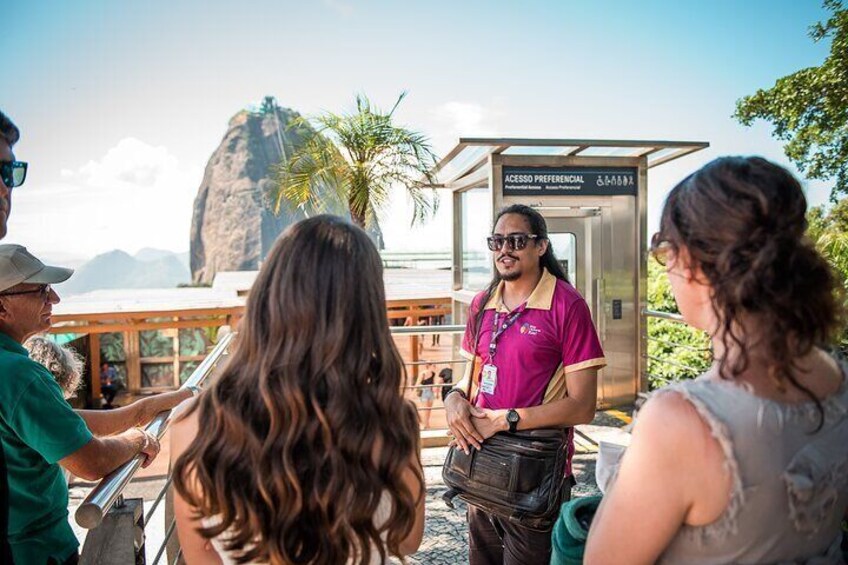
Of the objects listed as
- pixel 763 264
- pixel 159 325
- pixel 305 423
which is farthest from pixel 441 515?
pixel 159 325

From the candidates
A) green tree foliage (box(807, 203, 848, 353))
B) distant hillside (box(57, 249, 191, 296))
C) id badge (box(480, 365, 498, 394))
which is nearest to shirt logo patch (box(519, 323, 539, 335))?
id badge (box(480, 365, 498, 394))

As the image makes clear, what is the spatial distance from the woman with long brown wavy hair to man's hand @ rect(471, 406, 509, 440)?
121cm

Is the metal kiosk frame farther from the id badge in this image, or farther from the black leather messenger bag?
the black leather messenger bag

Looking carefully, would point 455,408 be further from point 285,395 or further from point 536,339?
point 285,395

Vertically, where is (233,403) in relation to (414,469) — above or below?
above

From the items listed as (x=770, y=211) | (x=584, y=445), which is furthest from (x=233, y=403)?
(x=584, y=445)

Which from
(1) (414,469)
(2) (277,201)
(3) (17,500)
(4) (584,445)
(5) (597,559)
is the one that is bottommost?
(4) (584,445)

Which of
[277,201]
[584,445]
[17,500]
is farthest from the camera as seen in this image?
[277,201]

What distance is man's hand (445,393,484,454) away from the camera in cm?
233

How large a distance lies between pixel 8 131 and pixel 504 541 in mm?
2493

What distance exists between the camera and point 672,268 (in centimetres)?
115

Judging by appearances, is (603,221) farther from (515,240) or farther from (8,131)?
(8,131)

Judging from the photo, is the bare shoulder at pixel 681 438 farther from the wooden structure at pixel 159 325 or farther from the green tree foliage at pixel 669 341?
the wooden structure at pixel 159 325

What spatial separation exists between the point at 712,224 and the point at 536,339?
1.39 metres
